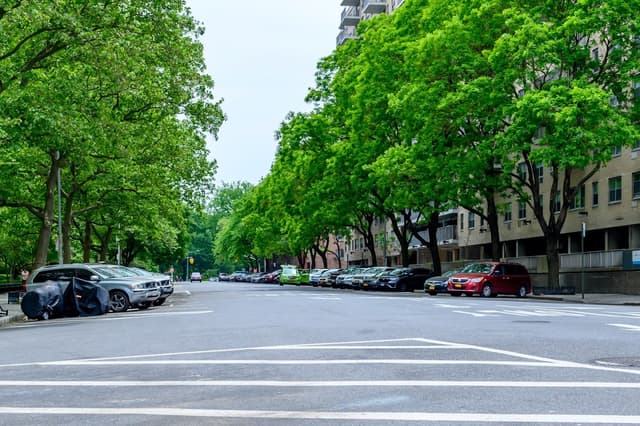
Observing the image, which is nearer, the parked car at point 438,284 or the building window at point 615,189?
the parked car at point 438,284

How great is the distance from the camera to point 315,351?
1265 centimetres

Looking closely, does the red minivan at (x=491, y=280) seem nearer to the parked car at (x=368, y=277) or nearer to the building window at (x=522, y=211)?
the parked car at (x=368, y=277)

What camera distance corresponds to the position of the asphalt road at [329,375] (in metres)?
7.41

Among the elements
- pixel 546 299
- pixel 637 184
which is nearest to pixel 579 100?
pixel 546 299

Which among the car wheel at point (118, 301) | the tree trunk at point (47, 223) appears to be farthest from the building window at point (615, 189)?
the tree trunk at point (47, 223)

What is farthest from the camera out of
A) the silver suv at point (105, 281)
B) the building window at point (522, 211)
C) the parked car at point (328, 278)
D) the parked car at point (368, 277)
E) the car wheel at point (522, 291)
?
the parked car at point (328, 278)

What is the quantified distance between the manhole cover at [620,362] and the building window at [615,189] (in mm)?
35341

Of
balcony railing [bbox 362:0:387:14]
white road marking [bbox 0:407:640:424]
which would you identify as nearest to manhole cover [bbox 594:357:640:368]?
white road marking [bbox 0:407:640:424]

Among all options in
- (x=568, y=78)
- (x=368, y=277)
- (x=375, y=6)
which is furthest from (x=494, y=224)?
(x=375, y=6)

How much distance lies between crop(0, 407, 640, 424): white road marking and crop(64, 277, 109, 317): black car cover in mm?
18957

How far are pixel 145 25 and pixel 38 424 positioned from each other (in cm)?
2793

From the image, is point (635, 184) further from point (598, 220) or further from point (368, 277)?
point (368, 277)

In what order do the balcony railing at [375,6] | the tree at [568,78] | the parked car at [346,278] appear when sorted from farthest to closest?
1. the balcony railing at [375,6]
2. the parked car at [346,278]
3. the tree at [568,78]

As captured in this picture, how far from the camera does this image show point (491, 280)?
38.9 metres
